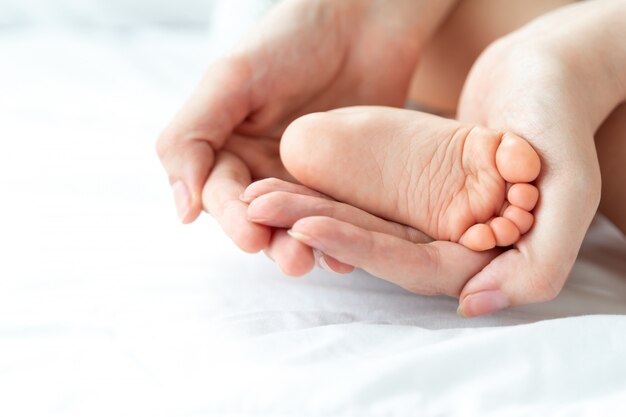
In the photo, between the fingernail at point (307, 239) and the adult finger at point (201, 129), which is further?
the adult finger at point (201, 129)

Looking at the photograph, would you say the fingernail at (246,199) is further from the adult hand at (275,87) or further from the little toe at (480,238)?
the little toe at (480,238)

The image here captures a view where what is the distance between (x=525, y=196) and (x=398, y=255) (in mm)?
159

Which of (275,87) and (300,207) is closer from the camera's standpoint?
(300,207)

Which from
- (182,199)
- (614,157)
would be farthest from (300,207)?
(614,157)

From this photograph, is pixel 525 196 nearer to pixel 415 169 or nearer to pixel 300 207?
pixel 415 169

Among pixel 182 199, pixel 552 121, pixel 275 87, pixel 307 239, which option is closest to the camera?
pixel 307 239

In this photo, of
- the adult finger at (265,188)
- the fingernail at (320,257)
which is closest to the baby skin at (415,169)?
the adult finger at (265,188)

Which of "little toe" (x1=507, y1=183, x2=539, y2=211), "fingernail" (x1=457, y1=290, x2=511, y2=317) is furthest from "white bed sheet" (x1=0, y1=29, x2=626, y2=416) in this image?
"little toe" (x1=507, y1=183, x2=539, y2=211)

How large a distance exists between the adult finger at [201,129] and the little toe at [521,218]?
14.8 inches

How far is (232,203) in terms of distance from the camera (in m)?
0.87

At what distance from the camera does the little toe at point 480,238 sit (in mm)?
843

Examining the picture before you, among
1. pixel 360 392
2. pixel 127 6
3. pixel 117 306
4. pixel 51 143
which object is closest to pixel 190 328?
pixel 117 306

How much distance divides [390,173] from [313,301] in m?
0.17

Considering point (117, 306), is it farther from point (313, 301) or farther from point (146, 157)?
point (146, 157)
